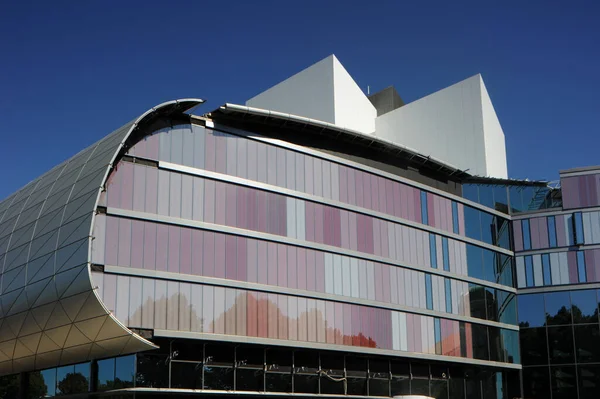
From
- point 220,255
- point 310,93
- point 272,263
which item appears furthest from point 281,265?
point 310,93

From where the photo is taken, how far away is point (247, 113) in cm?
4278

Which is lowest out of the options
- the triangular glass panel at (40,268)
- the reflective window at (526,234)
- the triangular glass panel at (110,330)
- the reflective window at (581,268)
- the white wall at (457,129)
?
the triangular glass panel at (110,330)

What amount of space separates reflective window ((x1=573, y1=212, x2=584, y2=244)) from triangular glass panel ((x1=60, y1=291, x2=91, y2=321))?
35.5m

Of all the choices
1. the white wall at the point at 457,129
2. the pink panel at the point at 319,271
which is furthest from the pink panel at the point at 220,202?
the white wall at the point at 457,129

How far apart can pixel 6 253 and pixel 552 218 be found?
36.4 meters

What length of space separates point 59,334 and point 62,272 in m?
3.47

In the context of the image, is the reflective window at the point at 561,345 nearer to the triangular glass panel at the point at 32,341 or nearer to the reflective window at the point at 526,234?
the reflective window at the point at 526,234

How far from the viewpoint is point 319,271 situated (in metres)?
44.5

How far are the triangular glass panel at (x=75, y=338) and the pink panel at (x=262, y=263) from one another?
9200 mm

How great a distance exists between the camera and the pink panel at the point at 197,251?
39.6 meters

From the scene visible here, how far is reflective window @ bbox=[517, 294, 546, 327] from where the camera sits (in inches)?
2218

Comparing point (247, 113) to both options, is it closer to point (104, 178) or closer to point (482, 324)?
point (104, 178)

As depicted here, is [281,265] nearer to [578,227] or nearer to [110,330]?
[110,330]

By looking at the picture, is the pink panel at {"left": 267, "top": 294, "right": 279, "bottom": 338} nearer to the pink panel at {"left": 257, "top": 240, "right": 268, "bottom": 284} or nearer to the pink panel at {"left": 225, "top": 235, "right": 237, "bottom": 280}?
the pink panel at {"left": 257, "top": 240, "right": 268, "bottom": 284}
